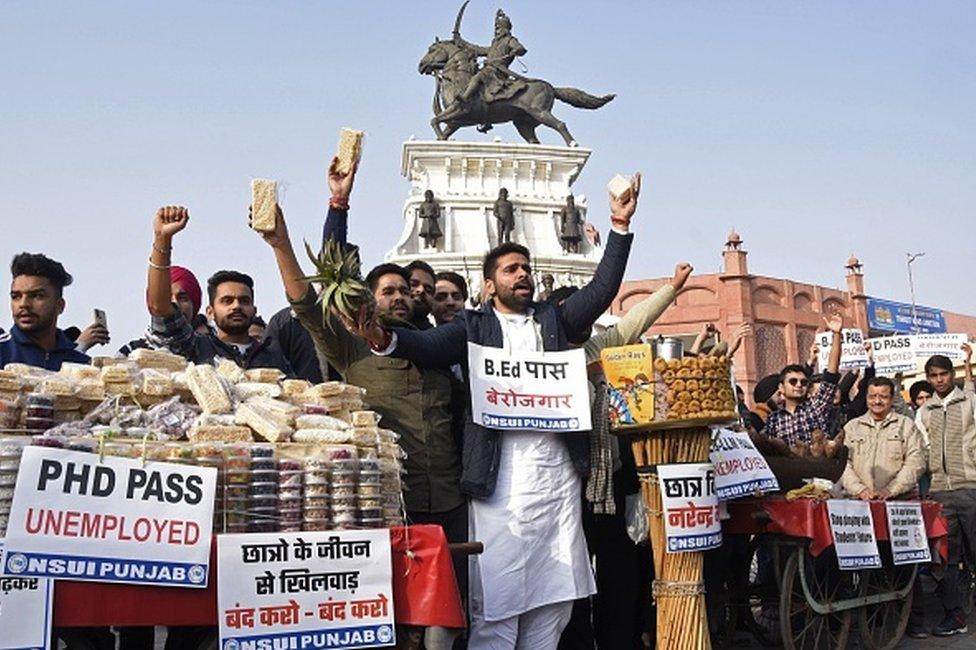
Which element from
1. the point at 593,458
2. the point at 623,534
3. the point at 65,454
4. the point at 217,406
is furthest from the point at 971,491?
the point at 65,454

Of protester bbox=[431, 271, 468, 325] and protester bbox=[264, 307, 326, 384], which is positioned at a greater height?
protester bbox=[431, 271, 468, 325]

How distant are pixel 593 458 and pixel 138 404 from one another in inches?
80.3

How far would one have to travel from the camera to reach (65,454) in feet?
9.21

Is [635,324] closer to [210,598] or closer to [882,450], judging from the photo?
[210,598]

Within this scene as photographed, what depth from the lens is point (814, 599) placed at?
5.54m

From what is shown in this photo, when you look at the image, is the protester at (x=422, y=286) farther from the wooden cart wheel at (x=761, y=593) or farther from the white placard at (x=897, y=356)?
the white placard at (x=897, y=356)

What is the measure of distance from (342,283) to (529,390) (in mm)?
1064

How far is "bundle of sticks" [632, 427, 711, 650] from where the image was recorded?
14.4 ft

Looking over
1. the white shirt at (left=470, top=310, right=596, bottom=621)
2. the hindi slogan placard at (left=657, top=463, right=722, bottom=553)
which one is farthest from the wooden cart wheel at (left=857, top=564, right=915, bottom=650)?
the white shirt at (left=470, top=310, right=596, bottom=621)

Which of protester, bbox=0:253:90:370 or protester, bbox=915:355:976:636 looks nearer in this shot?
protester, bbox=0:253:90:370

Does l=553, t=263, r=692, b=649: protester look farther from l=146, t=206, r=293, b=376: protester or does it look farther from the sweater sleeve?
l=146, t=206, r=293, b=376: protester

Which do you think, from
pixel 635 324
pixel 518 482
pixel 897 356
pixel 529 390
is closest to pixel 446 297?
pixel 635 324

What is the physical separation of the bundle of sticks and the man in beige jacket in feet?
8.43

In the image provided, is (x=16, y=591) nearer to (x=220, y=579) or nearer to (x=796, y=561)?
(x=220, y=579)
